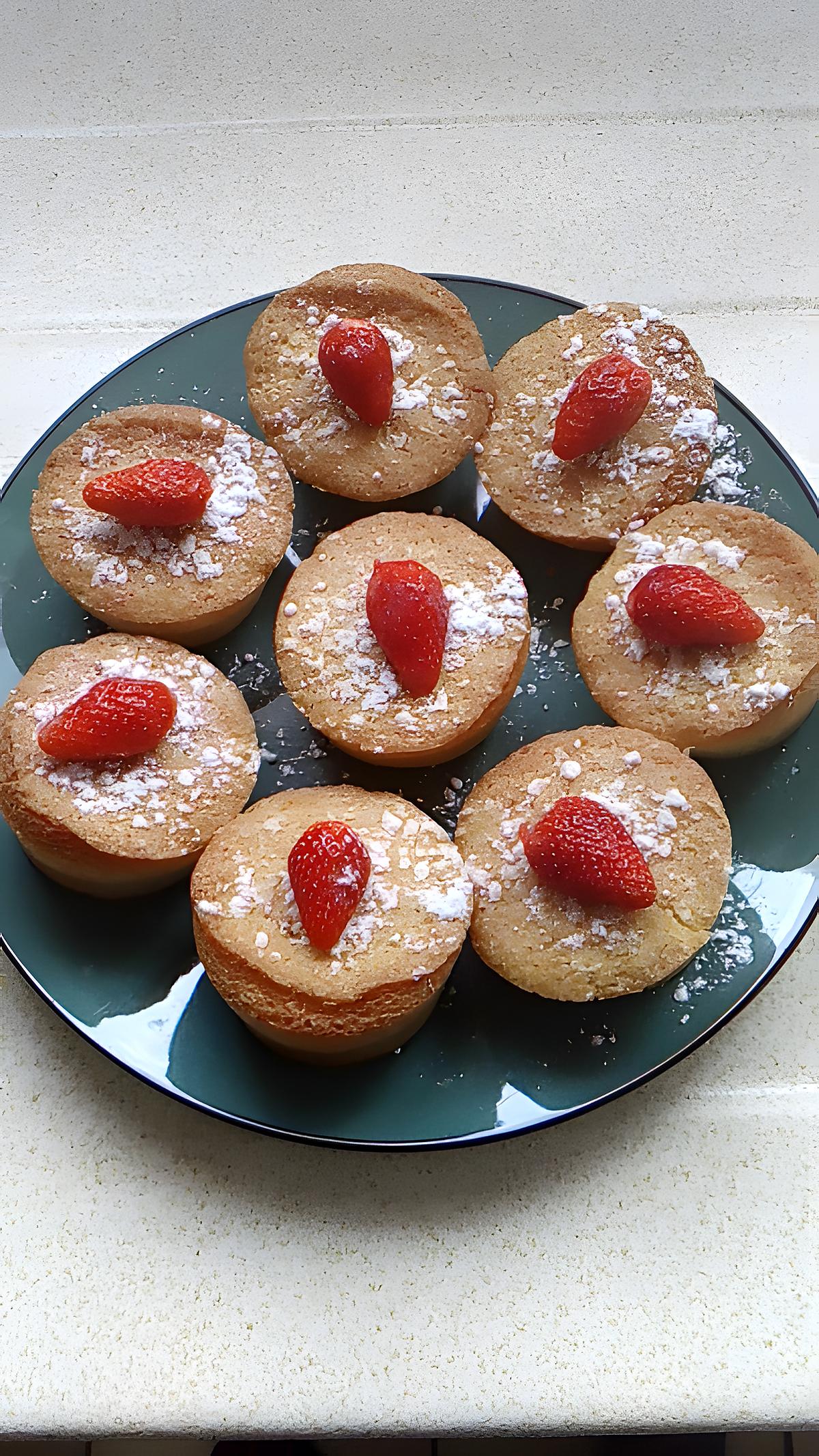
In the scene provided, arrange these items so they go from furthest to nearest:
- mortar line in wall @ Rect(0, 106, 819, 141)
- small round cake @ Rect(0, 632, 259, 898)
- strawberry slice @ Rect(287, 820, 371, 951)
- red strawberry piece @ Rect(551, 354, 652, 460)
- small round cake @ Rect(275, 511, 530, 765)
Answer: mortar line in wall @ Rect(0, 106, 819, 141)
red strawberry piece @ Rect(551, 354, 652, 460)
small round cake @ Rect(275, 511, 530, 765)
small round cake @ Rect(0, 632, 259, 898)
strawberry slice @ Rect(287, 820, 371, 951)

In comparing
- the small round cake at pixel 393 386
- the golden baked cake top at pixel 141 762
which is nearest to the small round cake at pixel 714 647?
the small round cake at pixel 393 386

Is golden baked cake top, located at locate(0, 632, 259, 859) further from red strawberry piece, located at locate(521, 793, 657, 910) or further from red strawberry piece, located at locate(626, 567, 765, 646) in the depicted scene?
red strawberry piece, located at locate(626, 567, 765, 646)

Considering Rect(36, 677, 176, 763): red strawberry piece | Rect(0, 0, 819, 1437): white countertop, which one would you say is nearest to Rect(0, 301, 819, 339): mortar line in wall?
Rect(0, 0, 819, 1437): white countertop

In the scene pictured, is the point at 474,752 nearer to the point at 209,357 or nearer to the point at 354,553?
the point at 354,553

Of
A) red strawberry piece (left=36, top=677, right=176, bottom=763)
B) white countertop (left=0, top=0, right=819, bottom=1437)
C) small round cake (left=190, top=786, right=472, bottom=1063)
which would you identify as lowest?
white countertop (left=0, top=0, right=819, bottom=1437)

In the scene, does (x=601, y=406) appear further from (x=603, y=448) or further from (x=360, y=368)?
(x=360, y=368)

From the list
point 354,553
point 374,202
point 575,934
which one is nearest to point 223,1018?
point 575,934

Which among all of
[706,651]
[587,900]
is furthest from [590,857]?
A: [706,651]
